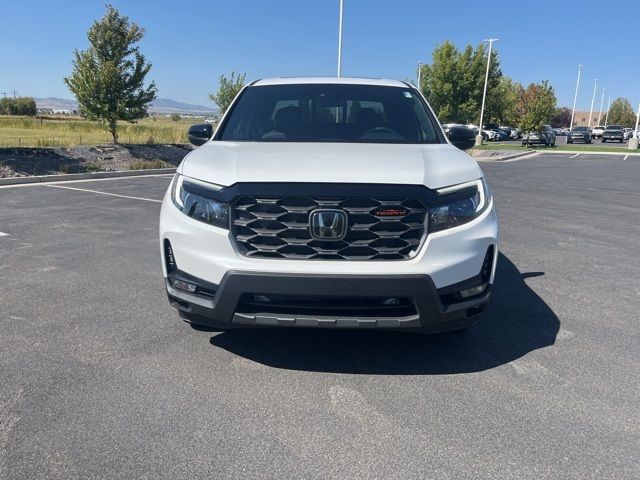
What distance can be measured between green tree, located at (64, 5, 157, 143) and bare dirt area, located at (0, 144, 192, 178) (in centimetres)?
155

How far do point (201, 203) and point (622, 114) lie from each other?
120 m

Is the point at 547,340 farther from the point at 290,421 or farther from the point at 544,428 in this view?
the point at 290,421

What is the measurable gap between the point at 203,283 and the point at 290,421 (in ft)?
3.04

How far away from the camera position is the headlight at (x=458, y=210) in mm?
2953

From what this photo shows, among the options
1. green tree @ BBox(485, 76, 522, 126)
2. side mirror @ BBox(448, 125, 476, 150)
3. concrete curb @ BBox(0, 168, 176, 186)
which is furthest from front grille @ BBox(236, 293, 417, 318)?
green tree @ BBox(485, 76, 522, 126)

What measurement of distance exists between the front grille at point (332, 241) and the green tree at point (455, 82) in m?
38.7

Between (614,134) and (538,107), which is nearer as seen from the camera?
(538,107)

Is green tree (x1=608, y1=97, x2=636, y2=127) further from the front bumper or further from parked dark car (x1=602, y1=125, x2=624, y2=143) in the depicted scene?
the front bumper

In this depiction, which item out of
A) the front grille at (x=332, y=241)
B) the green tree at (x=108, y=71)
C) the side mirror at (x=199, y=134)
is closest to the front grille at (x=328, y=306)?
the front grille at (x=332, y=241)

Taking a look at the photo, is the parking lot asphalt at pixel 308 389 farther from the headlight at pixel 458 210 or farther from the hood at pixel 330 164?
the hood at pixel 330 164

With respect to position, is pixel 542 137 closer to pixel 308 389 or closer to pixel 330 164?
pixel 330 164

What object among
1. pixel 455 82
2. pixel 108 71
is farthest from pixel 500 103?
pixel 108 71

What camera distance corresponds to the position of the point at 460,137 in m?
4.36

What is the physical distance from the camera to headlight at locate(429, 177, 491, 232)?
2953 millimetres
